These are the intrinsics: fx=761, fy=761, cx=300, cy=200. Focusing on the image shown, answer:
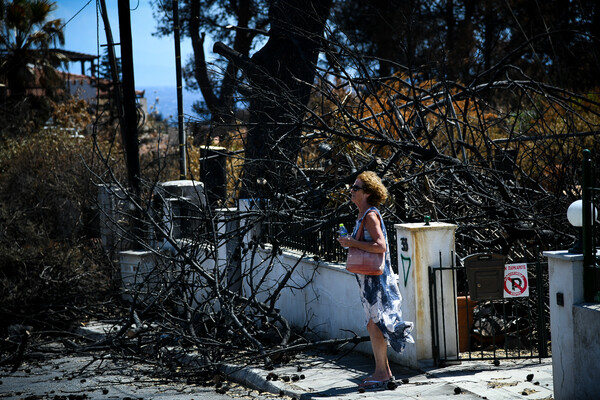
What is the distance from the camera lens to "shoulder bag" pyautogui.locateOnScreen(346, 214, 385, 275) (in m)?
7.11

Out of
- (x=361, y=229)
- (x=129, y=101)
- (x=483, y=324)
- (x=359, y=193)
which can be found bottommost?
(x=483, y=324)

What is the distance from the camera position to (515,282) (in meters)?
7.99

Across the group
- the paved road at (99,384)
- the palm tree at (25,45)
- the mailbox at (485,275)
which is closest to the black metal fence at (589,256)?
the mailbox at (485,275)

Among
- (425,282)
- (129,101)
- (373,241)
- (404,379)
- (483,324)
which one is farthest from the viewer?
(129,101)

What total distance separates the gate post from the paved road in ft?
5.55

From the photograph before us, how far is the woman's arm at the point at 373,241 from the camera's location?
7.04 m

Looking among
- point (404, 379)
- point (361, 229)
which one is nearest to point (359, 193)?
point (361, 229)

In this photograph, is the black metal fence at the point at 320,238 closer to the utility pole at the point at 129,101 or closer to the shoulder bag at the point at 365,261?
the shoulder bag at the point at 365,261

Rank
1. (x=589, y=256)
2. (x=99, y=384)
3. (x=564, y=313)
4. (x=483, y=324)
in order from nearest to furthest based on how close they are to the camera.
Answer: (x=589, y=256)
(x=564, y=313)
(x=99, y=384)
(x=483, y=324)

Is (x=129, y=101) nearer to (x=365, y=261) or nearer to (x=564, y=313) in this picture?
(x=365, y=261)

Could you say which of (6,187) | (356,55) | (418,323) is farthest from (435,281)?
(6,187)

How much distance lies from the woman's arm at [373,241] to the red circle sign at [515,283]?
1728 mm

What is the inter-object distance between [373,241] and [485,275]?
57.3 inches

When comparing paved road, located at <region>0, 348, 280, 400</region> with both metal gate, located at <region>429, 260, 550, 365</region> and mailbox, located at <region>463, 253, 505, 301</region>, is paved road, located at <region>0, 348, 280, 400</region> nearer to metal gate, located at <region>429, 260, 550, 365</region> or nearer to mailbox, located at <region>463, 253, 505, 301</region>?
metal gate, located at <region>429, 260, 550, 365</region>
